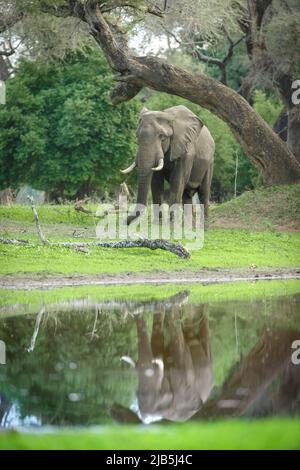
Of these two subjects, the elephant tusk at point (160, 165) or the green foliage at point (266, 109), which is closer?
the elephant tusk at point (160, 165)

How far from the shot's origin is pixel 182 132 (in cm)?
2597

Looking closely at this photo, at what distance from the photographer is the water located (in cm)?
814

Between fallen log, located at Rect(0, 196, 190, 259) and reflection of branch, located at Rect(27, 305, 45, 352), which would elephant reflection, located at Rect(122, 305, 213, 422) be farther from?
fallen log, located at Rect(0, 196, 190, 259)

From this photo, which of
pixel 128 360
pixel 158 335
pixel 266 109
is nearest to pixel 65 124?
pixel 266 109

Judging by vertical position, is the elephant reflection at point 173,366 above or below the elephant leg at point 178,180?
below

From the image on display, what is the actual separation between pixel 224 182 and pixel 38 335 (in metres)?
39.1

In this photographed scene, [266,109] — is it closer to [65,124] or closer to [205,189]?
[65,124]

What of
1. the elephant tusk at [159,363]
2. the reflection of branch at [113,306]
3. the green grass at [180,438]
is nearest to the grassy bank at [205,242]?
the reflection of branch at [113,306]

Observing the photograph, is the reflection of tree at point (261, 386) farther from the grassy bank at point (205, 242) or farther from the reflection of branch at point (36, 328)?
the grassy bank at point (205, 242)

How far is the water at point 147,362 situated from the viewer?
8141mm

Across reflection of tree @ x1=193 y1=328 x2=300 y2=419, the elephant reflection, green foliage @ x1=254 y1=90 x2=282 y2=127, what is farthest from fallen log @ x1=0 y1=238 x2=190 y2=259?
green foliage @ x1=254 y1=90 x2=282 y2=127

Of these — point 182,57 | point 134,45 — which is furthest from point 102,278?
point 182,57

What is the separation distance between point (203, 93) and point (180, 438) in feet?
76.2

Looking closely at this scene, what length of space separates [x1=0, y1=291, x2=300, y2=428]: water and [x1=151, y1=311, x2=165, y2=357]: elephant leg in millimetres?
13
